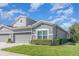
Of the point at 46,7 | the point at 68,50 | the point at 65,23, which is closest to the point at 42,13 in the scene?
the point at 46,7

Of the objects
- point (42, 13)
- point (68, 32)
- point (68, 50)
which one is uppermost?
point (42, 13)

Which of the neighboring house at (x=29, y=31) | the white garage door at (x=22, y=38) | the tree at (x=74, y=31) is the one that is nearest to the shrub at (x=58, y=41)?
the neighboring house at (x=29, y=31)

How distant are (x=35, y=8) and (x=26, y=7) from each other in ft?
0.87

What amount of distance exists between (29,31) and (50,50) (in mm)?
934

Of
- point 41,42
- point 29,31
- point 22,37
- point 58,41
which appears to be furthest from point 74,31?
point 22,37

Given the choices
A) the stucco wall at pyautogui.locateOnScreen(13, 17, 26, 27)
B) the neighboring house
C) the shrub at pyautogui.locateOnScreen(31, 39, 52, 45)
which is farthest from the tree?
the stucco wall at pyautogui.locateOnScreen(13, 17, 26, 27)

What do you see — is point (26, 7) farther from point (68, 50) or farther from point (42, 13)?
point (68, 50)

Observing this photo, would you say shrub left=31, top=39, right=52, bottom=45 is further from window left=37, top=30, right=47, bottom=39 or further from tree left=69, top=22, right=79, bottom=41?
tree left=69, top=22, right=79, bottom=41

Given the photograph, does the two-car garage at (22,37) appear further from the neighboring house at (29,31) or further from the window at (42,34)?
the window at (42,34)

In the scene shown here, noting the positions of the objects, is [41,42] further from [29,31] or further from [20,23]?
[20,23]

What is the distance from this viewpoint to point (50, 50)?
24.4ft

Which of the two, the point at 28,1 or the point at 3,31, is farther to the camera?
the point at 3,31

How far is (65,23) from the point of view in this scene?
24.8ft

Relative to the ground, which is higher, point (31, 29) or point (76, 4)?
point (76, 4)
